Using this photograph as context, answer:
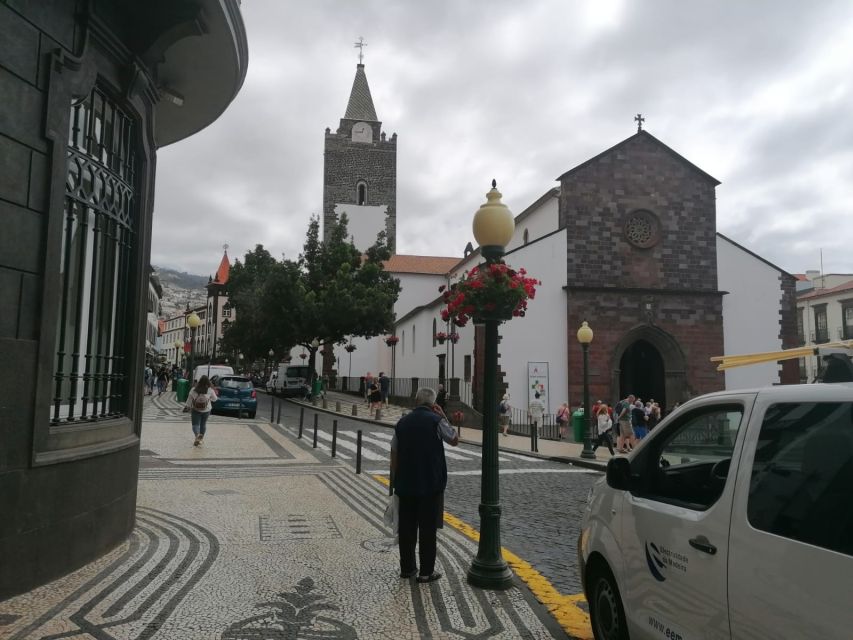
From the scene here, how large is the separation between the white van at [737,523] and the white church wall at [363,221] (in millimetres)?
62886

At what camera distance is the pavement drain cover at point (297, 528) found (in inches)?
272

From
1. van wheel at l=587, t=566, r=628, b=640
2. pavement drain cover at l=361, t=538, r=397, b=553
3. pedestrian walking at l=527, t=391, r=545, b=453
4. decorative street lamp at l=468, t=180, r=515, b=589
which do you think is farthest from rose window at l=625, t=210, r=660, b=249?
van wheel at l=587, t=566, r=628, b=640

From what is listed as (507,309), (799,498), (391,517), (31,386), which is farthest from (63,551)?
(799,498)

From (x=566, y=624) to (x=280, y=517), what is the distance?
4.18 meters

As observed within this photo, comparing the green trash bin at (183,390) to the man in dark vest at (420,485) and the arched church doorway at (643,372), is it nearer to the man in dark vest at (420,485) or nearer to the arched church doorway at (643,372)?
the arched church doorway at (643,372)

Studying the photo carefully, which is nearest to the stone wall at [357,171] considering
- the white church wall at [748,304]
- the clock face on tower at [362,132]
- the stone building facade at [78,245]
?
the clock face on tower at [362,132]

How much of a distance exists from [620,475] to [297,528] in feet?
14.7

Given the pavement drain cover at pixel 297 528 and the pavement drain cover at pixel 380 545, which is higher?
the pavement drain cover at pixel 297 528

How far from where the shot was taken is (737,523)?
9.26ft

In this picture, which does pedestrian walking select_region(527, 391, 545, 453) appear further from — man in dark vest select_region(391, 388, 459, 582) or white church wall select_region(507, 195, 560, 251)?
man in dark vest select_region(391, 388, 459, 582)

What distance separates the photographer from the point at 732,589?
277 centimetres

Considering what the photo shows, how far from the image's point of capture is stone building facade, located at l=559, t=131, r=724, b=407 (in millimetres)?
28844

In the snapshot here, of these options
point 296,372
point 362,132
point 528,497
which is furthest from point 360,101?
point 528,497

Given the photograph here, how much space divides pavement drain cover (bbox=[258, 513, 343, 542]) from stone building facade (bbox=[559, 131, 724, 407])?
21.3 metres
